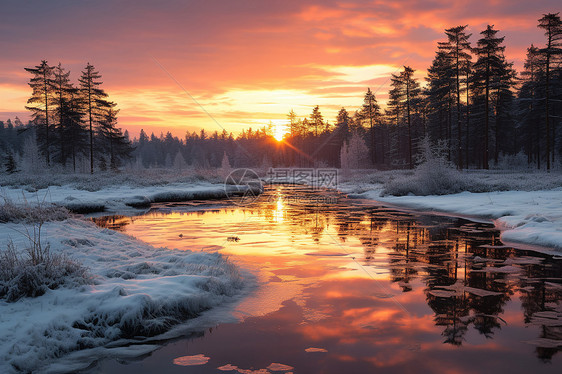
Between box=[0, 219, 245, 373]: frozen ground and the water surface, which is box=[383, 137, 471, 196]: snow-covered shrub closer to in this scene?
the water surface

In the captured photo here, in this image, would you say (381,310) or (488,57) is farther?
(488,57)

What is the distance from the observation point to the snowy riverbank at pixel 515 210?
10.3 m

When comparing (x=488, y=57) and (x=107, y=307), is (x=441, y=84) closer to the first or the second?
(x=488, y=57)

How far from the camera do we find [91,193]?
24.8m

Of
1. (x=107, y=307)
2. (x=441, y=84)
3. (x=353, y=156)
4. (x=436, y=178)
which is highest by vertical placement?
(x=441, y=84)

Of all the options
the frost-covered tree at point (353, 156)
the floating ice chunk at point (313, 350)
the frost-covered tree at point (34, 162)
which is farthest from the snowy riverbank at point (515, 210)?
the frost-covered tree at point (34, 162)

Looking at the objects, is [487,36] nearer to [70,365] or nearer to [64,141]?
[70,365]

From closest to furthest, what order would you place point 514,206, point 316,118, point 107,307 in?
1. point 107,307
2. point 514,206
3. point 316,118

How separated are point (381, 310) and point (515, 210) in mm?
11799

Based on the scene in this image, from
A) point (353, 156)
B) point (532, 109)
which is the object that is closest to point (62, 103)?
point (353, 156)

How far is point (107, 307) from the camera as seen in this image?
16.3 feet

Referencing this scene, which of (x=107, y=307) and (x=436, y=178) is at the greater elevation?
(x=436, y=178)

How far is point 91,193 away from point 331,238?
64.9 feet

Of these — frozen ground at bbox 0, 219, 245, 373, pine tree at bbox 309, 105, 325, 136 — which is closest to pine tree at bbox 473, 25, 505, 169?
frozen ground at bbox 0, 219, 245, 373
